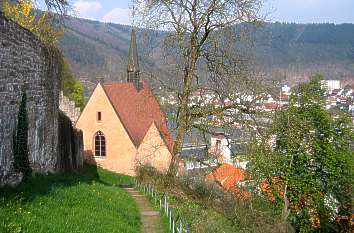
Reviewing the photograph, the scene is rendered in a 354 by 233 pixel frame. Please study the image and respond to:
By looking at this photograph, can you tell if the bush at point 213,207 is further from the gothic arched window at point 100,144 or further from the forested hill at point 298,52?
the forested hill at point 298,52

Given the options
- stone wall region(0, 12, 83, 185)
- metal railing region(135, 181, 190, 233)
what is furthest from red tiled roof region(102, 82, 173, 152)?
stone wall region(0, 12, 83, 185)

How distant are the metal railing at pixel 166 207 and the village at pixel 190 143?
73 mm

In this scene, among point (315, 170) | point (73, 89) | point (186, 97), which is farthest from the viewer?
point (73, 89)

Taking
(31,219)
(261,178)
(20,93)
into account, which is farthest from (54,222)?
(261,178)

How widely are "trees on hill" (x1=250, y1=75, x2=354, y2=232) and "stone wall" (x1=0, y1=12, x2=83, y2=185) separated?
34.6 ft

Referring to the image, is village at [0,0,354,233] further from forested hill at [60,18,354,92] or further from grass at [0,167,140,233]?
forested hill at [60,18,354,92]

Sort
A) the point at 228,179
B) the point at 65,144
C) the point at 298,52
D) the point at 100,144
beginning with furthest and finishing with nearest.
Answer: the point at 298,52, the point at 100,144, the point at 228,179, the point at 65,144

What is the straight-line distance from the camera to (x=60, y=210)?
9.02m

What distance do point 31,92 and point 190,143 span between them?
553cm

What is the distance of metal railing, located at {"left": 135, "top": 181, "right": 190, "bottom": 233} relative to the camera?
10.8 meters

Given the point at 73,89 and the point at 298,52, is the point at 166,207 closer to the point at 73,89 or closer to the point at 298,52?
the point at 73,89

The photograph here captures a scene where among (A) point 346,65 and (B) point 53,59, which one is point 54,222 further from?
(A) point 346,65

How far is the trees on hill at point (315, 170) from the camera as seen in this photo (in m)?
23.9

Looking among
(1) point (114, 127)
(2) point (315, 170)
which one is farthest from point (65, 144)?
(1) point (114, 127)
